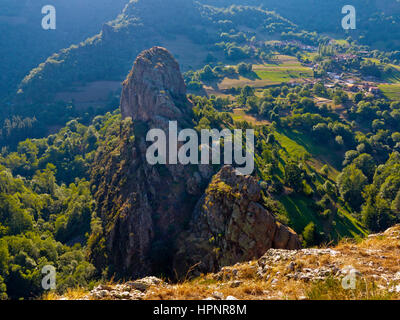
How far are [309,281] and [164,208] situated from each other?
39354 millimetres

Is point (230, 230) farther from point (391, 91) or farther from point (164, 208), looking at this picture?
point (391, 91)

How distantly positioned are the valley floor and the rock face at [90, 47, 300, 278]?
13.1m

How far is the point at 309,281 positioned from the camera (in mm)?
13531

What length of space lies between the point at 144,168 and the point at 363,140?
90.2m

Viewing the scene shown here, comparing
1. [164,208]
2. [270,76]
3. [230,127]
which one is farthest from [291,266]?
[270,76]

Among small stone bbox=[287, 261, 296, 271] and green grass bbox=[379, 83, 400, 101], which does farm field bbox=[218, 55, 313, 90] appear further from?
small stone bbox=[287, 261, 296, 271]

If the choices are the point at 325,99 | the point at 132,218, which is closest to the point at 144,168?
the point at 132,218

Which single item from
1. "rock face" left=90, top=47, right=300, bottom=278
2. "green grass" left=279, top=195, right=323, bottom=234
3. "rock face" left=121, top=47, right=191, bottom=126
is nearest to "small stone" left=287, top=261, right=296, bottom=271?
"rock face" left=90, top=47, right=300, bottom=278

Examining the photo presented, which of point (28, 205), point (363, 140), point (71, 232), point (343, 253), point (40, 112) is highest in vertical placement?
point (40, 112)

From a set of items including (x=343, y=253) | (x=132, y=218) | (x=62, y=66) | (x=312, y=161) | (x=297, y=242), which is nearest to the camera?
(x=343, y=253)

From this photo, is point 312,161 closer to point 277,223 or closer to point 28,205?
point 277,223

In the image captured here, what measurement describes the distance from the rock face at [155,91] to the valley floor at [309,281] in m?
50.7

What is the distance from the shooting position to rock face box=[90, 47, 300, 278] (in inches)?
1261

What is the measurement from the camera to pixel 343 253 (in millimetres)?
15828
